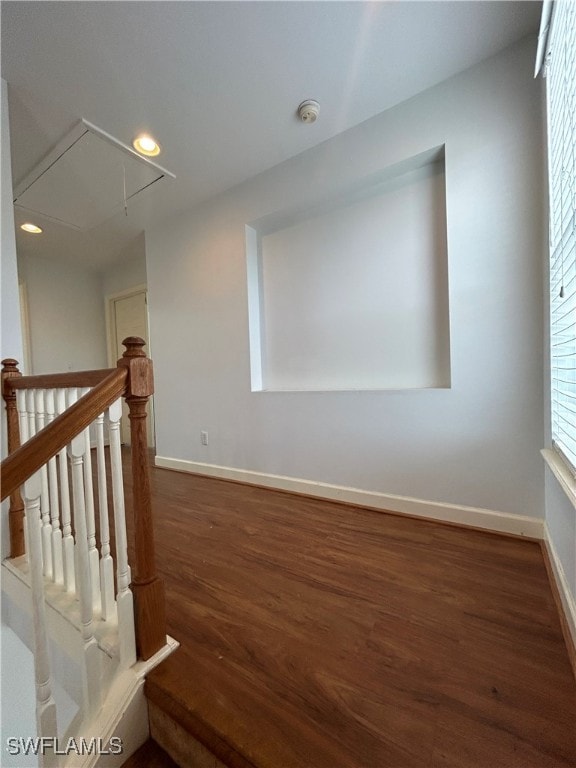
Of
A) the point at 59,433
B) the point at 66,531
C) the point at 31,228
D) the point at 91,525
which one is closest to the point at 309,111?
the point at 59,433

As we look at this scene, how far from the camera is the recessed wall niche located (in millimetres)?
1902

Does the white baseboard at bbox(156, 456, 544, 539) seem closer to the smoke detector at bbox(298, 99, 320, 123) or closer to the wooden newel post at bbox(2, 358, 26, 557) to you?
the wooden newel post at bbox(2, 358, 26, 557)

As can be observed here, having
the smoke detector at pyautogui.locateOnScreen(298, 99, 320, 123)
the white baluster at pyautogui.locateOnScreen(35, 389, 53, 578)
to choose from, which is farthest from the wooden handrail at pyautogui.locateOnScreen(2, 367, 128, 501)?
the smoke detector at pyautogui.locateOnScreen(298, 99, 320, 123)

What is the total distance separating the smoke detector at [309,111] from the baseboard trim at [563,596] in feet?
8.67

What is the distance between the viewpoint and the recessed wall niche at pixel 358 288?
6.24ft

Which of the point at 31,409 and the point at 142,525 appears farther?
the point at 31,409

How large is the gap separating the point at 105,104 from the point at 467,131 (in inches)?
82.1

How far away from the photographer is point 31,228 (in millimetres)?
3100

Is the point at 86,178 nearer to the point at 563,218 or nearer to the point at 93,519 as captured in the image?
the point at 93,519

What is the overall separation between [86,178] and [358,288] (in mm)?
2345

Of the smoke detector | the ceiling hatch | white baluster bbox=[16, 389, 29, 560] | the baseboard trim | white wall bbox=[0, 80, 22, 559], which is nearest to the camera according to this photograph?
the baseboard trim

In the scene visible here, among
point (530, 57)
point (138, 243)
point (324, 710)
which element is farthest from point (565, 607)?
point (138, 243)

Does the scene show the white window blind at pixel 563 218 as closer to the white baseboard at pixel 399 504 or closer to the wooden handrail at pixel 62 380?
the white baseboard at pixel 399 504

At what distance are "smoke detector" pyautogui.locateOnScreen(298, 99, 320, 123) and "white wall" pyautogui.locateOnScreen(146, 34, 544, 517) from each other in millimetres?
259
